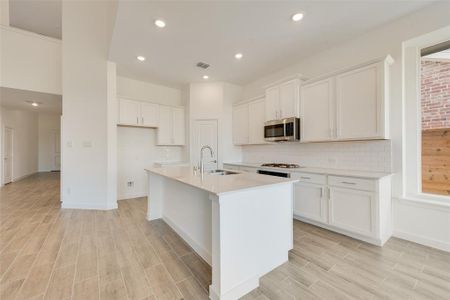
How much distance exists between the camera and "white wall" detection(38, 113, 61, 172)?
357 inches

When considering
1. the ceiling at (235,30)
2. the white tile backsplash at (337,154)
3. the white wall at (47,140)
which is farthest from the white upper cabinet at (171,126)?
the white wall at (47,140)

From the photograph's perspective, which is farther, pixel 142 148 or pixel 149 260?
pixel 142 148

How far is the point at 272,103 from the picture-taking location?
3959mm

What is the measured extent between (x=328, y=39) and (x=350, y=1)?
0.82 metres

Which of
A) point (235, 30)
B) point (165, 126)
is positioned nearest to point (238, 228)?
point (235, 30)

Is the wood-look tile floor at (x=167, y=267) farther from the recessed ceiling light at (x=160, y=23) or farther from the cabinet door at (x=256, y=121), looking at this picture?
the recessed ceiling light at (x=160, y=23)

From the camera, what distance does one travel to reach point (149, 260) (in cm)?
216

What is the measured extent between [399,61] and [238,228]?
3.11 m

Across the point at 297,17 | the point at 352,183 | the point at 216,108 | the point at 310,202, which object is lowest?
the point at 310,202

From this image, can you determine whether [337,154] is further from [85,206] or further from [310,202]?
[85,206]

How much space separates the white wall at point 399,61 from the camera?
7.73 feet

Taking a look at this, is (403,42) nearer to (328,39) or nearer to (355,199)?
(328,39)

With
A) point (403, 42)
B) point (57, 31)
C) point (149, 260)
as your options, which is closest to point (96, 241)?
point (149, 260)

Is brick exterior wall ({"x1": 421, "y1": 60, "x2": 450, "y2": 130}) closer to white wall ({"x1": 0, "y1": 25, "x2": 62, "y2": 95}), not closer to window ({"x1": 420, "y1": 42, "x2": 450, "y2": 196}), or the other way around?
window ({"x1": 420, "y1": 42, "x2": 450, "y2": 196})
